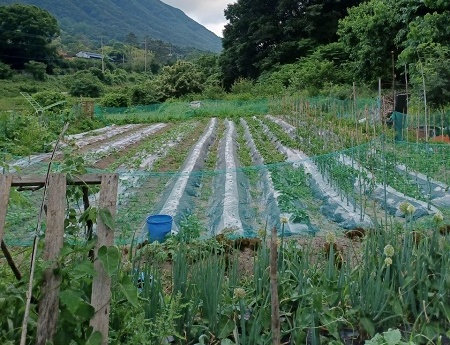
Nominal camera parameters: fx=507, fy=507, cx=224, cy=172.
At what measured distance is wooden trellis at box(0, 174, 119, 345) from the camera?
1.67 meters

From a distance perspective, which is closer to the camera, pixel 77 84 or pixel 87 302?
pixel 87 302

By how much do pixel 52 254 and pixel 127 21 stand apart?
466 ft

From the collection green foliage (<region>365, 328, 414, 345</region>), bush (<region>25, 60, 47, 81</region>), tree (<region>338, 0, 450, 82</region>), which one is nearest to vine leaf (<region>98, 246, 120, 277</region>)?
green foliage (<region>365, 328, 414, 345</region>)

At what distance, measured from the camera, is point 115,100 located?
27.9m

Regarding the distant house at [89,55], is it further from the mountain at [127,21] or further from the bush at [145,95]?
the bush at [145,95]

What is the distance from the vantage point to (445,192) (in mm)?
6066

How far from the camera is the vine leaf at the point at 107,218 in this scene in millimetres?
1712

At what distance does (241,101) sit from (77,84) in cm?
1372

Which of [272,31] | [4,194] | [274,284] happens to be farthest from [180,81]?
[274,284]

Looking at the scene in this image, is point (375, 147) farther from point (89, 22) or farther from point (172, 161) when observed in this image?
point (89, 22)

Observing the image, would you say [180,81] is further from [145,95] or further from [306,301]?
[306,301]

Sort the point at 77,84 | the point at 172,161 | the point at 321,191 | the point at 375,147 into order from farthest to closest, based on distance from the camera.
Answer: the point at 77,84 → the point at 172,161 → the point at 375,147 → the point at 321,191

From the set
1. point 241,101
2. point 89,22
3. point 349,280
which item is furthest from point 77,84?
point 89,22

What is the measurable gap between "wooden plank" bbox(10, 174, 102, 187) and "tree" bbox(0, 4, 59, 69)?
141 feet
